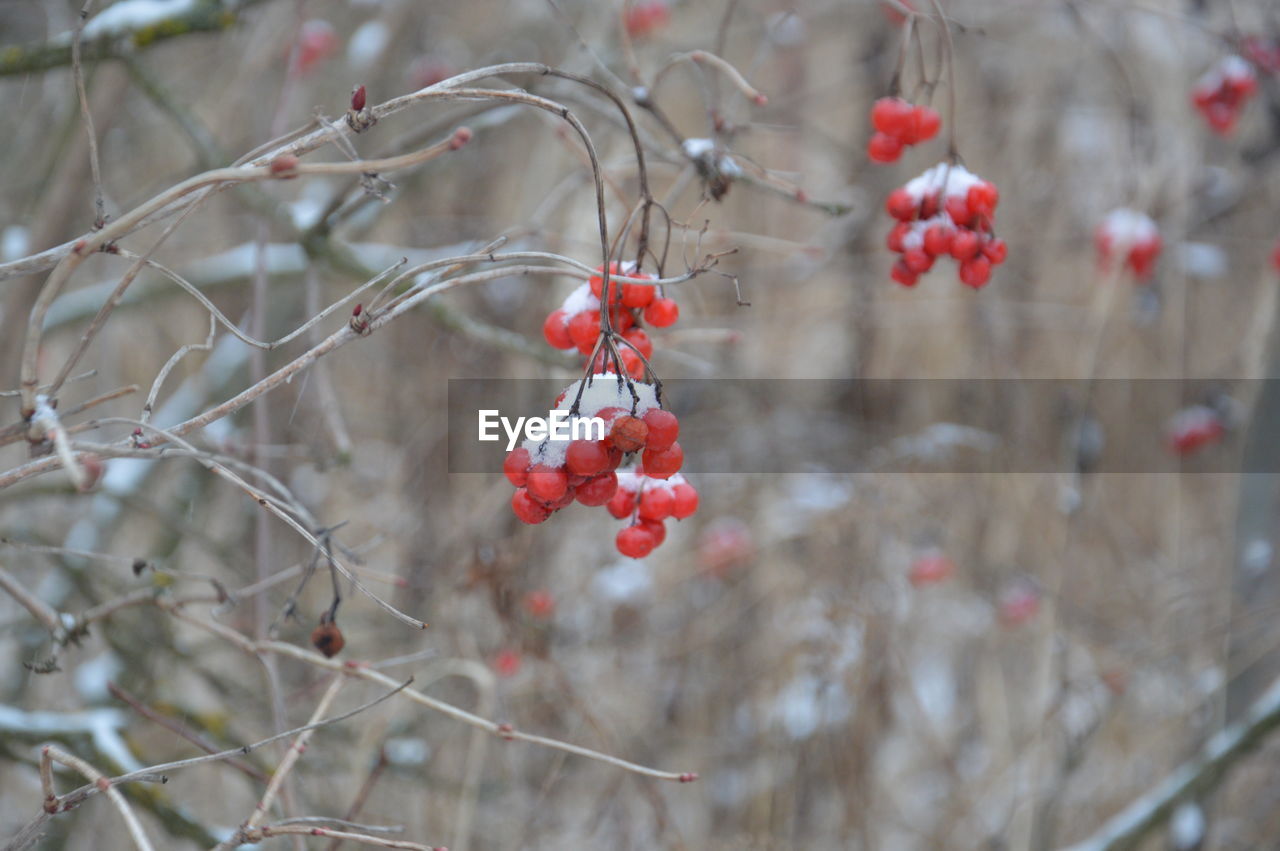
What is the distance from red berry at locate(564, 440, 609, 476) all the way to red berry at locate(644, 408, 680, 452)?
50 mm

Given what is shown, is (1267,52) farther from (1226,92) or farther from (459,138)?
(459,138)

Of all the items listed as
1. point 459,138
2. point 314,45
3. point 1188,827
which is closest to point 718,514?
point 1188,827

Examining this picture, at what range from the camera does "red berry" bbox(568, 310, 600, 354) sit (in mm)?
1122

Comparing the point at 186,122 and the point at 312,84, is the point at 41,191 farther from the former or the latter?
the point at 312,84

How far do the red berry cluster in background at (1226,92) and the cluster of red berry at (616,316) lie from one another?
Answer: 2.08 m

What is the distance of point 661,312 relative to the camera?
120 cm

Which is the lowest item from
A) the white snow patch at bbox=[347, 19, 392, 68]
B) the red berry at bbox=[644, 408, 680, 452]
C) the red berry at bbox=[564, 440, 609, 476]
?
the red berry at bbox=[564, 440, 609, 476]

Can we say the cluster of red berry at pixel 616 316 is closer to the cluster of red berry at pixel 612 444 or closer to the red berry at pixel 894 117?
the cluster of red berry at pixel 612 444

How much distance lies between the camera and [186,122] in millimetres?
1904

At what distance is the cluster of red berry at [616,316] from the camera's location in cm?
112

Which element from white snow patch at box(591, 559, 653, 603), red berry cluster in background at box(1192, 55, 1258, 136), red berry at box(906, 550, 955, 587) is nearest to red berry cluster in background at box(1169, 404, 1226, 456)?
red berry at box(906, 550, 955, 587)

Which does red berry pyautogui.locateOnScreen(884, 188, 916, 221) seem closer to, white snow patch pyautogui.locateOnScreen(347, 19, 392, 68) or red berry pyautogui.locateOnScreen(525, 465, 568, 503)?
red berry pyautogui.locateOnScreen(525, 465, 568, 503)

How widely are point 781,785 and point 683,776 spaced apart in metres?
1.82

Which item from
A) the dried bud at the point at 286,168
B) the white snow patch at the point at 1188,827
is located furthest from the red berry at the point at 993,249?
the white snow patch at the point at 1188,827
